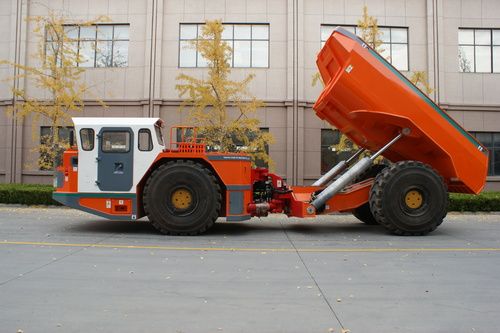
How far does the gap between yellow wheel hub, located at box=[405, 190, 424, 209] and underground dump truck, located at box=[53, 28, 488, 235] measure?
22 millimetres

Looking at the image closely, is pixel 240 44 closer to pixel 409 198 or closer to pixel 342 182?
pixel 342 182

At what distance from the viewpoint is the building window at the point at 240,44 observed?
19.5 metres

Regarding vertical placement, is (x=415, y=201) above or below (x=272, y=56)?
below

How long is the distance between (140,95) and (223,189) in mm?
11870

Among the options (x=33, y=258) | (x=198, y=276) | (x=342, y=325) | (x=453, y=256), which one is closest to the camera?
(x=342, y=325)

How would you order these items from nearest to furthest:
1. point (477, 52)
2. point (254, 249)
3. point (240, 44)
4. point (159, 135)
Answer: point (254, 249) < point (159, 135) < point (240, 44) < point (477, 52)

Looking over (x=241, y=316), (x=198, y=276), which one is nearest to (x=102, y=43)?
(x=198, y=276)

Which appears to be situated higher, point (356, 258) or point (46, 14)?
point (46, 14)

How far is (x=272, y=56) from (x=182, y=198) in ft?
40.0

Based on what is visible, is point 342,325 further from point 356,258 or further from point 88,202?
point 88,202

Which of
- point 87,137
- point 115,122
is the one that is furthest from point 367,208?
point 87,137

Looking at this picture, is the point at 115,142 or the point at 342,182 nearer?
the point at 115,142

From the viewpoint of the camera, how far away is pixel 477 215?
47.2ft

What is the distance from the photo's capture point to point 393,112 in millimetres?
9133
